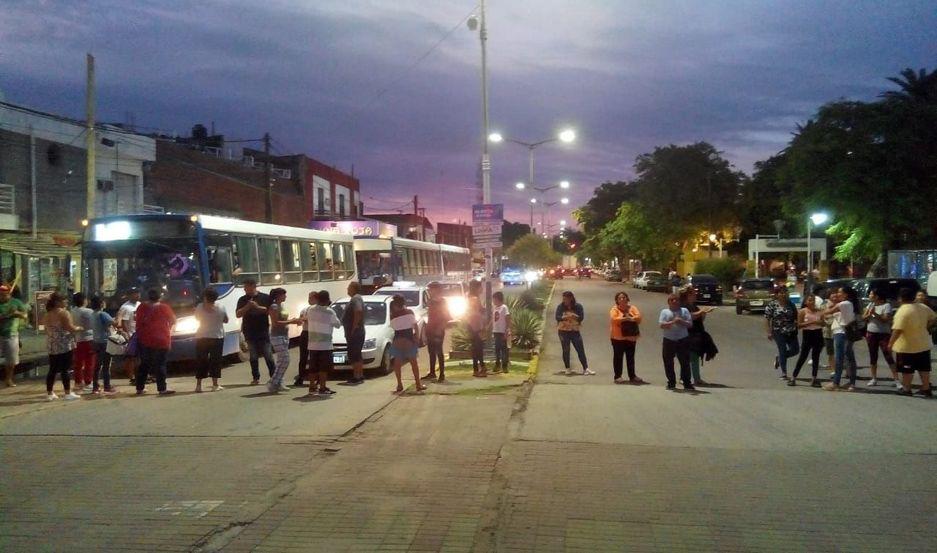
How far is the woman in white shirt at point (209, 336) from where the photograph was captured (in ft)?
41.9

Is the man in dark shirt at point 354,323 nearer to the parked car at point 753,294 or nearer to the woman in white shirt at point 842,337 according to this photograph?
the woman in white shirt at point 842,337

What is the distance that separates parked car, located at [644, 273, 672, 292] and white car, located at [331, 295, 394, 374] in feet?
149

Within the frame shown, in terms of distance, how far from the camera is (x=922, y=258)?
100.0 ft

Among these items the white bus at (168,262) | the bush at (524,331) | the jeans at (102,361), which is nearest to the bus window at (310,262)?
the white bus at (168,262)

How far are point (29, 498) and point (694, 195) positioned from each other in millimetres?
57163

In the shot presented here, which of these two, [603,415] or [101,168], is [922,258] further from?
[101,168]

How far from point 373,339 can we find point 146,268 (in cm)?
497

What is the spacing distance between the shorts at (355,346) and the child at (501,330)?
9.42 feet

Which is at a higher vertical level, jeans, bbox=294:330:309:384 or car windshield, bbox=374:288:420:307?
car windshield, bbox=374:288:420:307

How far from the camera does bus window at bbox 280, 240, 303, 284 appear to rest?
2103 centimetres

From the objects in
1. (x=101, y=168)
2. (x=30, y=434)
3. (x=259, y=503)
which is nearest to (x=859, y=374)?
(x=259, y=503)

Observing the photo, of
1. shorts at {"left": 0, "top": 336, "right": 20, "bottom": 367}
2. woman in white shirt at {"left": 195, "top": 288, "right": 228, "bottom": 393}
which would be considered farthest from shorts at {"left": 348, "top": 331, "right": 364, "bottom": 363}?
shorts at {"left": 0, "top": 336, "right": 20, "bottom": 367}

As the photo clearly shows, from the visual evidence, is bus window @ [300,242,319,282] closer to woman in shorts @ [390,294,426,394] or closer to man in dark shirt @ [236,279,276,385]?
man in dark shirt @ [236,279,276,385]

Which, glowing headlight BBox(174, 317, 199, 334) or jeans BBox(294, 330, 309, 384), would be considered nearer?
jeans BBox(294, 330, 309, 384)
